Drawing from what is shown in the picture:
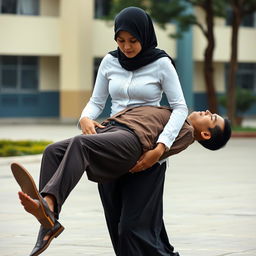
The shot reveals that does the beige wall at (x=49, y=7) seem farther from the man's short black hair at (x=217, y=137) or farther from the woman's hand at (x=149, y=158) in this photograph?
the woman's hand at (x=149, y=158)

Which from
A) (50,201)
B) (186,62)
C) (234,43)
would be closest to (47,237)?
(50,201)

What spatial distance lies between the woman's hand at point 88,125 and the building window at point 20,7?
39295 millimetres

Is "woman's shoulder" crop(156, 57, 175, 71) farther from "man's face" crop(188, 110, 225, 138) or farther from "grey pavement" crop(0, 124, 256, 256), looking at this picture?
"grey pavement" crop(0, 124, 256, 256)

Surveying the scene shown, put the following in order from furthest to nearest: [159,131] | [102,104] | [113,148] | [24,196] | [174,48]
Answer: [174,48]
[102,104]
[159,131]
[113,148]
[24,196]

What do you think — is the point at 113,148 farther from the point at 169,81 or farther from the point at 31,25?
the point at 31,25

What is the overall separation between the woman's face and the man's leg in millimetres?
732

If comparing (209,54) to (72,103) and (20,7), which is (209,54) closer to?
(72,103)

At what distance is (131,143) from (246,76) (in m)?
48.7

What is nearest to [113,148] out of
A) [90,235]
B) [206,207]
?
[90,235]

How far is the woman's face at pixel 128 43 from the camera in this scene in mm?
6438

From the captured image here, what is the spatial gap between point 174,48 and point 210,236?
3966 centimetres

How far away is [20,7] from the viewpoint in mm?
45906

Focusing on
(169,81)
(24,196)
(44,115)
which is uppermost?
(169,81)

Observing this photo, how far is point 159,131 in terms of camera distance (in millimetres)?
6543
